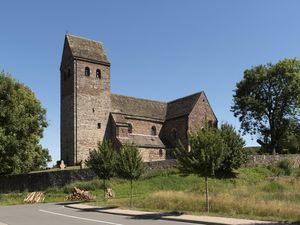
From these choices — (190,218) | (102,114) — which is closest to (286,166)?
(102,114)

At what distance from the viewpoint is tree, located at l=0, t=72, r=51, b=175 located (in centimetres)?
4609

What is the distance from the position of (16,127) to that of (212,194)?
25.6 m

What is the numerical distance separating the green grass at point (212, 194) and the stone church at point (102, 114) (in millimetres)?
16511

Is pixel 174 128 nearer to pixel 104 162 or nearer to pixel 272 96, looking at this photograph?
pixel 272 96

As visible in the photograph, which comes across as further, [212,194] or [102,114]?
[102,114]

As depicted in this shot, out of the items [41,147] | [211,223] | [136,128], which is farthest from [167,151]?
[211,223]

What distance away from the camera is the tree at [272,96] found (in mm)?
66188

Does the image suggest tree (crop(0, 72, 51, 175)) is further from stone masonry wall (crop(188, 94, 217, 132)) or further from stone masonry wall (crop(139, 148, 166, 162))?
stone masonry wall (crop(188, 94, 217, 132))

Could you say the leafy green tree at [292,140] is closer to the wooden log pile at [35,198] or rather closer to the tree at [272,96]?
the tree at [272,96]

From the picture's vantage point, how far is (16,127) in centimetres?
4672

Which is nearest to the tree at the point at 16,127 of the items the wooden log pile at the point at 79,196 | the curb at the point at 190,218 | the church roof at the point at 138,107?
the wooden log pile at the point at 79,196

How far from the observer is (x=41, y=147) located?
55875 mm

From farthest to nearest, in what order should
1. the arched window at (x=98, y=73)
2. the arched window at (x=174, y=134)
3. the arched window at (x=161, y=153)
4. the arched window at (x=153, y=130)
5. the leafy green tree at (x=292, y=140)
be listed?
the arched window at (x=153, y=130) < the leafy green tree at (x=292, y=140) < the arched window at (x=174, y=134) < the arched window at (x=161, y=153) < the arched window at (x=98, y=73)

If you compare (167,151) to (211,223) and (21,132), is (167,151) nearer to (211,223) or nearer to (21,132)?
(21,132)
